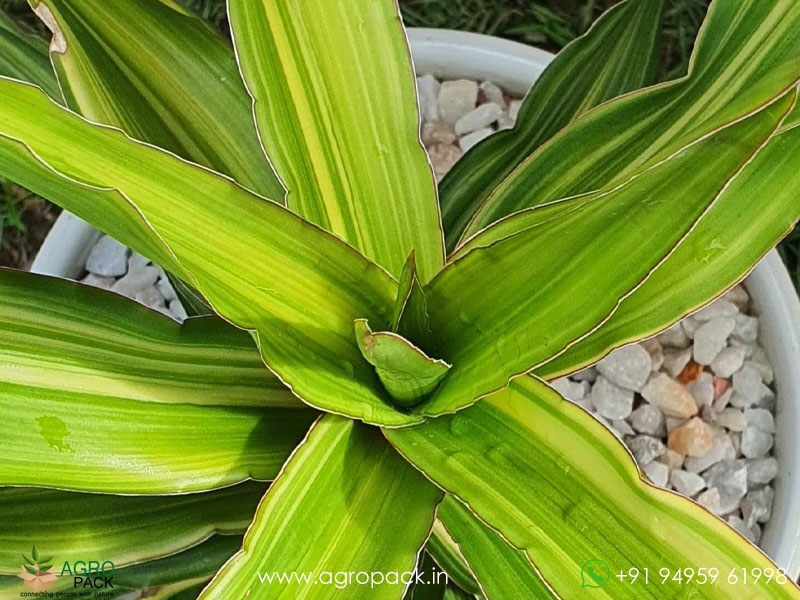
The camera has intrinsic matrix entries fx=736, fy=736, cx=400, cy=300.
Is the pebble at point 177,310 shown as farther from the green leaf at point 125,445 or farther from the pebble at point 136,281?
the green leaf at point 125,445

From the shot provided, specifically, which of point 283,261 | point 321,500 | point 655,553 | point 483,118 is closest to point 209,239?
point 283,261

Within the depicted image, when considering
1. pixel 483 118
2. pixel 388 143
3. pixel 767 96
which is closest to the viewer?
pixel 767 96

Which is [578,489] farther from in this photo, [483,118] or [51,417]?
[483,118]

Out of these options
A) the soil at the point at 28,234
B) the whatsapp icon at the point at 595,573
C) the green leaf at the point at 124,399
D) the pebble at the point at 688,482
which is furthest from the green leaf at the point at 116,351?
the soil at the point at 28,234

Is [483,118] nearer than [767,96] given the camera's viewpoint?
No

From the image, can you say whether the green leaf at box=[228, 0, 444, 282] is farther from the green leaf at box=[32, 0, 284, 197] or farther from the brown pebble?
the brown pebble

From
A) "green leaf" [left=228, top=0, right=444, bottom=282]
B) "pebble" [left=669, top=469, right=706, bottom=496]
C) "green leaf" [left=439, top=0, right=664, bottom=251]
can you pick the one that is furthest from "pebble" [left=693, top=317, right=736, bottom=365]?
"green leaf" [left=228, top=0, right=444, bottom=282]
